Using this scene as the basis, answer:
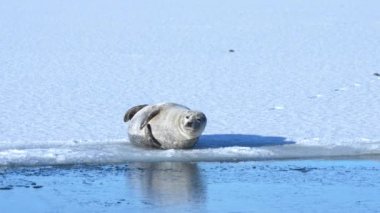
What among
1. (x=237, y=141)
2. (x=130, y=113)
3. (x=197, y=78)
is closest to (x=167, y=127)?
(x=130, y=113)

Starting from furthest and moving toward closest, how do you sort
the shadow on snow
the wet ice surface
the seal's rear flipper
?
the seal's rear flipper, the shadow on snow, the wet ice surface

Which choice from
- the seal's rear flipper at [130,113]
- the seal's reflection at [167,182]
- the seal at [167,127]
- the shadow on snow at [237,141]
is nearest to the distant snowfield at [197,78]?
the shadow on snow at [237,141]

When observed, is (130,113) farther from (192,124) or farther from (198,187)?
(198,187)

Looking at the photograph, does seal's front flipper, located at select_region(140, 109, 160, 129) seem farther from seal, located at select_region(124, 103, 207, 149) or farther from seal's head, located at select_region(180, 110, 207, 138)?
seal's head, located at select_region(180, 110, 207, 138)

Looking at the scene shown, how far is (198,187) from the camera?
761 cm

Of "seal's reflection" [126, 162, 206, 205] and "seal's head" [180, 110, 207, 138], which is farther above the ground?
"seal's head" [180, 110, 207, 138]

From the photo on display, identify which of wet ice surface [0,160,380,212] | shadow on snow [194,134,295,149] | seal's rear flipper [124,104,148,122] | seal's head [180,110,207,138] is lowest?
wet ice surface [0,160,380,212]

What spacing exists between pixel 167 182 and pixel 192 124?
1.54m

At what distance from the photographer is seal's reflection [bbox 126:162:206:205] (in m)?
7.12

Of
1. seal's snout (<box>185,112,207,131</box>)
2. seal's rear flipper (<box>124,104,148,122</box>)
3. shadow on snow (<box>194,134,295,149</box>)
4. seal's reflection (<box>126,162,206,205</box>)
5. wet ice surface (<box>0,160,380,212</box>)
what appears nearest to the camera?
wet ice surface (<box>0,160,380,212</box>)

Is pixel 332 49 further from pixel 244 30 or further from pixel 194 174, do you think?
pixel 194 174

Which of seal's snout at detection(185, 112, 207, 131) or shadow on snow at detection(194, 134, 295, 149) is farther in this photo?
shadow on snow at detection(194, 134, 295, 149)

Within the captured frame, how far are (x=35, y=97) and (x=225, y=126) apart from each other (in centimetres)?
328

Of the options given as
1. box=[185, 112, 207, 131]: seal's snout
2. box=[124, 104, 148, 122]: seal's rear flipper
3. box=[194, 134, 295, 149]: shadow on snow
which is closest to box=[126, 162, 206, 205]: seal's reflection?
box=[185, 112, 207, 131]: seal's snout
